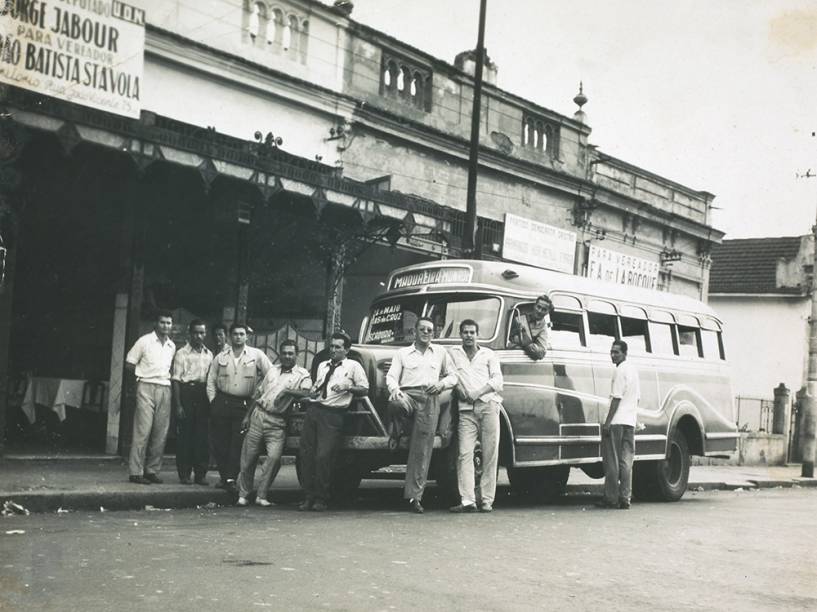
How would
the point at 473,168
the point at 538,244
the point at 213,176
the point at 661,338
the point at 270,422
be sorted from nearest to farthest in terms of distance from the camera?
the point at 270,422 < the point at 213,176 < the point at 661,338 < the point at 473,168 < the point at 538,244

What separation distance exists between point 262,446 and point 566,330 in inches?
165

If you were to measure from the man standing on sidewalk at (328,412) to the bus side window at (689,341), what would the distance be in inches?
256

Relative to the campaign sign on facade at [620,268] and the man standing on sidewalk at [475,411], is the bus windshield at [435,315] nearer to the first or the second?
the man standing on sidewalk at [475,411]

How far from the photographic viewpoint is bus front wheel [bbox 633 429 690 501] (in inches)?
574

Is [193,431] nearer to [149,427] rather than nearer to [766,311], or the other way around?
[149,427]

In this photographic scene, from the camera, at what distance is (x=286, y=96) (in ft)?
55.5

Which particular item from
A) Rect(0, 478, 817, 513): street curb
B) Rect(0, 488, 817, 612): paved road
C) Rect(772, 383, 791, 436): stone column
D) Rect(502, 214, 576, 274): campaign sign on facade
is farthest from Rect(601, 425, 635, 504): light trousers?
Rect(772, 383, 791, 436): stone column

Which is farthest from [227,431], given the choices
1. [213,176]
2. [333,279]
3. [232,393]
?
[333,279]

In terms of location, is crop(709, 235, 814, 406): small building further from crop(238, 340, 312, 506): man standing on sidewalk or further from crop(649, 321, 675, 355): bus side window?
crop(238, 340, 312, 506): man standing on sidewalk

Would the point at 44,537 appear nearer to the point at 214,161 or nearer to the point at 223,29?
the point at 214,161

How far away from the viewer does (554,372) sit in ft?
41.1

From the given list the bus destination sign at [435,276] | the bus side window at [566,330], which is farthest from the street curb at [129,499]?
the bus side window at [566,330]

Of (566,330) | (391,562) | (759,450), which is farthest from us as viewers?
(759,450)

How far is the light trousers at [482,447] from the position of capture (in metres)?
11.3
